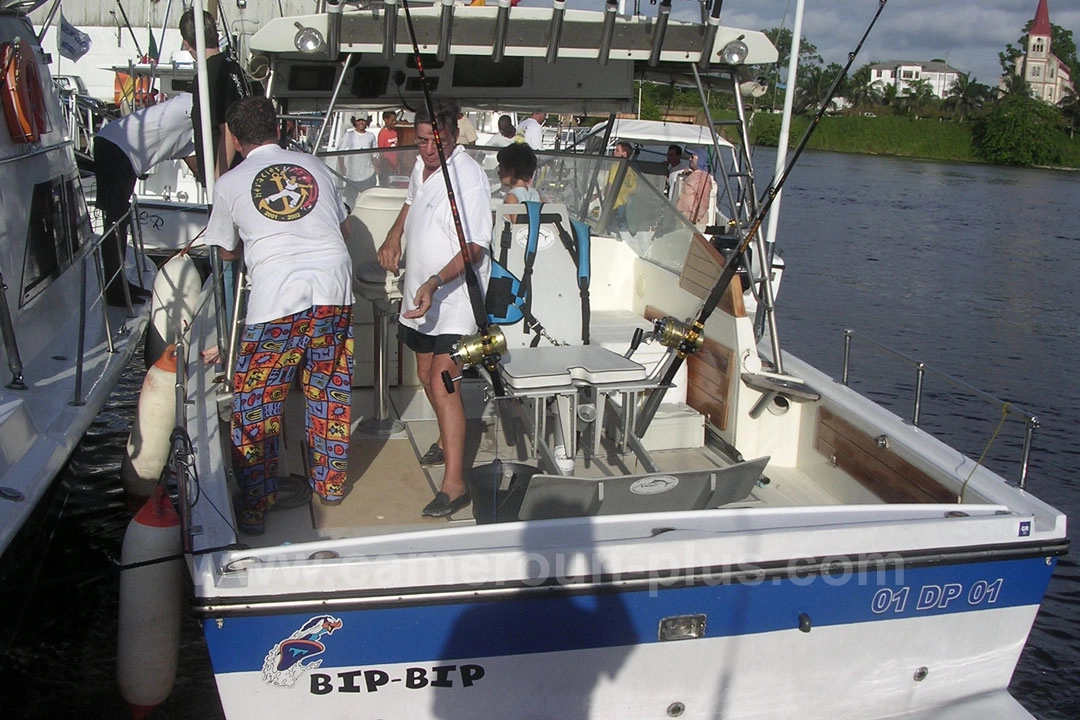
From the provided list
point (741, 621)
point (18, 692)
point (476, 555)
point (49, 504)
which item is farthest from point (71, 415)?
point (741, 621)

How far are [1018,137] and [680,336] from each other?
184ft

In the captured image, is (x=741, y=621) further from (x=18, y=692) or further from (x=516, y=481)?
(x=18, y=692)

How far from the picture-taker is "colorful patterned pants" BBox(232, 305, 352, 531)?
3.52m

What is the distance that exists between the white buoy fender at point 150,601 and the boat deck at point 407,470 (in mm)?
420

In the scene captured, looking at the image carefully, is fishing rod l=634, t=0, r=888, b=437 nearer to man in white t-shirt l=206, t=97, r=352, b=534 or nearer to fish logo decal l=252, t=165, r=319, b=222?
man in white t-shirt l=206, t=97, r=352, b=534

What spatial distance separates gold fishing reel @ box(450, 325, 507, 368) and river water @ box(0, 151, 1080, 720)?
149cm

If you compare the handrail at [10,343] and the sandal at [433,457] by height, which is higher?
the handrail at [10,343]

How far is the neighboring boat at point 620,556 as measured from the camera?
2.86 meters

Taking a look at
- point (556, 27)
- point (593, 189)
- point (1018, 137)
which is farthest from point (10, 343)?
point (1018, 137)

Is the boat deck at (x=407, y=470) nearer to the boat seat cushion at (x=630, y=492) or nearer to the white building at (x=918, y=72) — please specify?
the boat seat cushion at (x=630, y=492)

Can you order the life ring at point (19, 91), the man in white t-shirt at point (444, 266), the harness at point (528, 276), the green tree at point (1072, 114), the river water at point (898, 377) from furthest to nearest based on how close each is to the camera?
the green tree at point (1072, 114)
the life ring at point (19, 91)
the river water at point (898, 377)
the harness at point (528, 276)
the man in white t-shirt at point (444, 266)

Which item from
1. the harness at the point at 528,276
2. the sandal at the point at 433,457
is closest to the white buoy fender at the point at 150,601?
the sandal at the point at 433,457

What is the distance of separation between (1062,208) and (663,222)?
28.3 meters

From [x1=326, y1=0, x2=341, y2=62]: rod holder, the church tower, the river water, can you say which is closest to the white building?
the church tower
